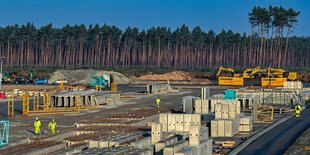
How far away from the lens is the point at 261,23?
421 ft

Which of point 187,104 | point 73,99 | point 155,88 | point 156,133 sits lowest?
point 156,133

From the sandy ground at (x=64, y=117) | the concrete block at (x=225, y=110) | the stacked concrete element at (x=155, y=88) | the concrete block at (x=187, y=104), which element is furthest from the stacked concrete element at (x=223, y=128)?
the stacked concrete element at (x=155, y=88)

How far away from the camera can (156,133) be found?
21484mm

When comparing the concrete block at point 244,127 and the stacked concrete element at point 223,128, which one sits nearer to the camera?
the stacked concrete element at point 223,128

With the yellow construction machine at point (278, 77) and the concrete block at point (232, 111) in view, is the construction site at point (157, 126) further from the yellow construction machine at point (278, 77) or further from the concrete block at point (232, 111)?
the yellow construction machine at point (278, 77)

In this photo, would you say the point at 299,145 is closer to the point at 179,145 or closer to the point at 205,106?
the point at 179,145

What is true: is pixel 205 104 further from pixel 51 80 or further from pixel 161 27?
pixel 161 27

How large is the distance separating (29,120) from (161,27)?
142m

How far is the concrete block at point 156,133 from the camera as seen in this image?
21331 millimetres

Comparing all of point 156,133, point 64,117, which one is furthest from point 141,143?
point 64,117

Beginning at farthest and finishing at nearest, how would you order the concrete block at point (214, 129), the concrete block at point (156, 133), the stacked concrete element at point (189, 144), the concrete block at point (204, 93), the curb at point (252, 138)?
the concrete block at point (204, 93)
the concrete block at point (214, 129)
the curb at point (252, 138)
the concrete block at point (156, 133)
the stacked concrete element at point (189, 144)

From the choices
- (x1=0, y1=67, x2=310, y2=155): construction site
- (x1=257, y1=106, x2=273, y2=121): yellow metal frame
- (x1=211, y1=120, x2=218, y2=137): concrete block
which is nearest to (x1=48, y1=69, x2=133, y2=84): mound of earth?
(x1=0, y1=67, x2=310, y2=155): construction site

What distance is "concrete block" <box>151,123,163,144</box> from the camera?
840 inches

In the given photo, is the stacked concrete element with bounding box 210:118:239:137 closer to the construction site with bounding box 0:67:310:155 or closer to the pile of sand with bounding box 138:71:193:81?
the construction site with bounding box 0:67:310:155
